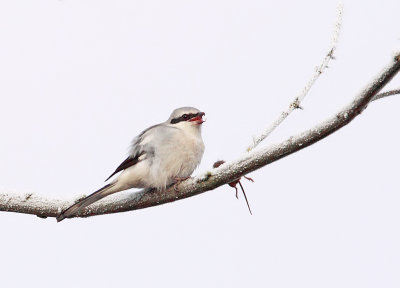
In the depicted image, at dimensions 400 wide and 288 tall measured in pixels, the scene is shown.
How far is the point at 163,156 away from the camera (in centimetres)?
506

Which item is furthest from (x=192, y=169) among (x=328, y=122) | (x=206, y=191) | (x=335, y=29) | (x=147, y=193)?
(x=328, y=122)

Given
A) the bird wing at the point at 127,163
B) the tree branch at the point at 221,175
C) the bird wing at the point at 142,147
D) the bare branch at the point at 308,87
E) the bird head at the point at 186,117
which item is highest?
the bird head at the point at 186,117

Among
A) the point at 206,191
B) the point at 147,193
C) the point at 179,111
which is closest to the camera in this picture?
the point at 206,191

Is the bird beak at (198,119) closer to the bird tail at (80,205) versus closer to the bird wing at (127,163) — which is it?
the bird wing at (127,163)

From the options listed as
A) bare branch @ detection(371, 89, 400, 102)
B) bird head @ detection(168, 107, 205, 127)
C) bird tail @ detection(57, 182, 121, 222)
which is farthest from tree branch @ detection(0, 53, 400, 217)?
bird head @ detection(168, 107, 205, 127)

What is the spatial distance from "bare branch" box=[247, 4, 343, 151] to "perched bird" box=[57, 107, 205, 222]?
0.87m

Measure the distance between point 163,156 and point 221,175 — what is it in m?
1.85

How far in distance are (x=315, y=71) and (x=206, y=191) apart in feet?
3.66

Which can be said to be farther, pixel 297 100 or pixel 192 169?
pixel 192 169

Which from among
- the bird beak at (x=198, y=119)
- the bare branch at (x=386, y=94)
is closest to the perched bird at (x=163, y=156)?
the bird beak at (x=198, y=119)

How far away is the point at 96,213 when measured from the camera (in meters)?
3.81

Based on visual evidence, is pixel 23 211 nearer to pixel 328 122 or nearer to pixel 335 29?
pixel 328 122

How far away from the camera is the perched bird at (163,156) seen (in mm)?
4598

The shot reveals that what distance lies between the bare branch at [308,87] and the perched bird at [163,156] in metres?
0.87
